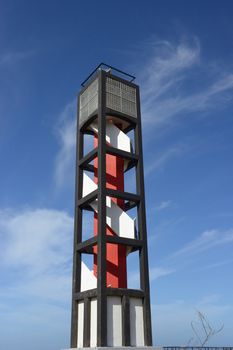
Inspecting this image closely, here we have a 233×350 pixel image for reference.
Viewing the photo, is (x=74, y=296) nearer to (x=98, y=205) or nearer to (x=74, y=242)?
(x=74, y=242)

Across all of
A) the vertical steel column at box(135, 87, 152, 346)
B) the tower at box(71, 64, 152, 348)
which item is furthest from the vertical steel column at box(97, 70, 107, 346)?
the vertical steel column at box(135, 87, 152, 346)

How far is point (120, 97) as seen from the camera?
2150 centimetres

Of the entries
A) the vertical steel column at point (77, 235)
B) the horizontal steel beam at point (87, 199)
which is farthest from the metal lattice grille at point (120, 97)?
the horizontal steel beam at point (87, 199)

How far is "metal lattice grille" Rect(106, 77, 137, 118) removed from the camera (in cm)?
2100

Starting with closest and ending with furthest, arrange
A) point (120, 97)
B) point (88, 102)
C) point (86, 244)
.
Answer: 1. point (86, 244)
2. point (120, 97)
3. point (88, 102)

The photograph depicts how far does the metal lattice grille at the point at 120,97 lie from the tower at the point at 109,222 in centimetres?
6

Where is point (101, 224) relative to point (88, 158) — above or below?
below

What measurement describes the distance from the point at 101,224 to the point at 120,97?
775cm

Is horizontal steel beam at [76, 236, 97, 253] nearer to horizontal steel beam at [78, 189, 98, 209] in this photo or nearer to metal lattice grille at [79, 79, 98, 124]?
horizontal steel beam at [78, 189, 98, 209]

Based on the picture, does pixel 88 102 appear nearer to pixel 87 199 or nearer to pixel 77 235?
pixel 87 199

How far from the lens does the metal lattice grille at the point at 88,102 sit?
2122 centimetres

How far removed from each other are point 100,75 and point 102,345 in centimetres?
1350

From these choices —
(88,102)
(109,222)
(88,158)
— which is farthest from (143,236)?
(88,102)

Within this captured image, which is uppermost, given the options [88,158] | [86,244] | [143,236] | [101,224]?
[88,158]
